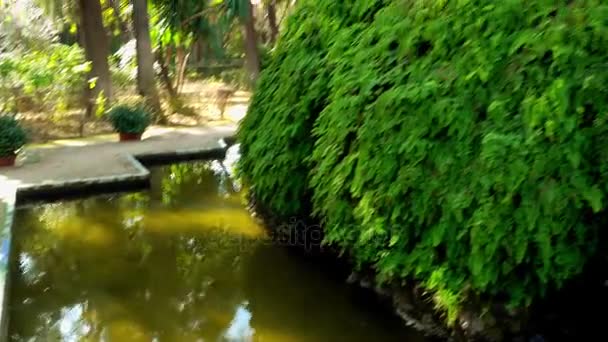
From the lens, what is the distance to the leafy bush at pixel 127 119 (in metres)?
14.3

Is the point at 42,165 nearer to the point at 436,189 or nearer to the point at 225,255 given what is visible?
the point at 225,255

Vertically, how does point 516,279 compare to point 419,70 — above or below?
below

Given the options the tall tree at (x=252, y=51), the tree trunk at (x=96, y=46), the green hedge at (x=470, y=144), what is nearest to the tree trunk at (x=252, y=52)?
the tall tree at (x=252, y=51)

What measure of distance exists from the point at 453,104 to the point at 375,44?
1.46 m

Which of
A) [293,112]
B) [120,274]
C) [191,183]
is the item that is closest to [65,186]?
[191,183]

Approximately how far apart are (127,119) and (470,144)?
1094cm

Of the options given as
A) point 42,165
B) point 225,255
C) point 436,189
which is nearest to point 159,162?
point 42,165

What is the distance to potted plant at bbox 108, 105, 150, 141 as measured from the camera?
1428 centimetres

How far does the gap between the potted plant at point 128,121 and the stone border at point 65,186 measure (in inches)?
71.0

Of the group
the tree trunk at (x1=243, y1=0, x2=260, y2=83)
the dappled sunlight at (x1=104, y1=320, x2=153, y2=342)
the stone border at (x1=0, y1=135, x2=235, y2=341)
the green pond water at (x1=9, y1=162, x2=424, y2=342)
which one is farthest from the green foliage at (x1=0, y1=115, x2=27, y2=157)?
the tree trunk at (x1=243, y1=0, x2=260, y2=83)

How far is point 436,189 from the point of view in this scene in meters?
4.74

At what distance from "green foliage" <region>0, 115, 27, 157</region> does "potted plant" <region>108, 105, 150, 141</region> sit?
9.63 ft

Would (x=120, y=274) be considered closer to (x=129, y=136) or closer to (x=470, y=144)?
(x=470, y=144)

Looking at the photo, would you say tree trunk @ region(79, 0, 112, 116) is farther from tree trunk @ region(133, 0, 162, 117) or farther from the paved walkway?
the paved walkway
